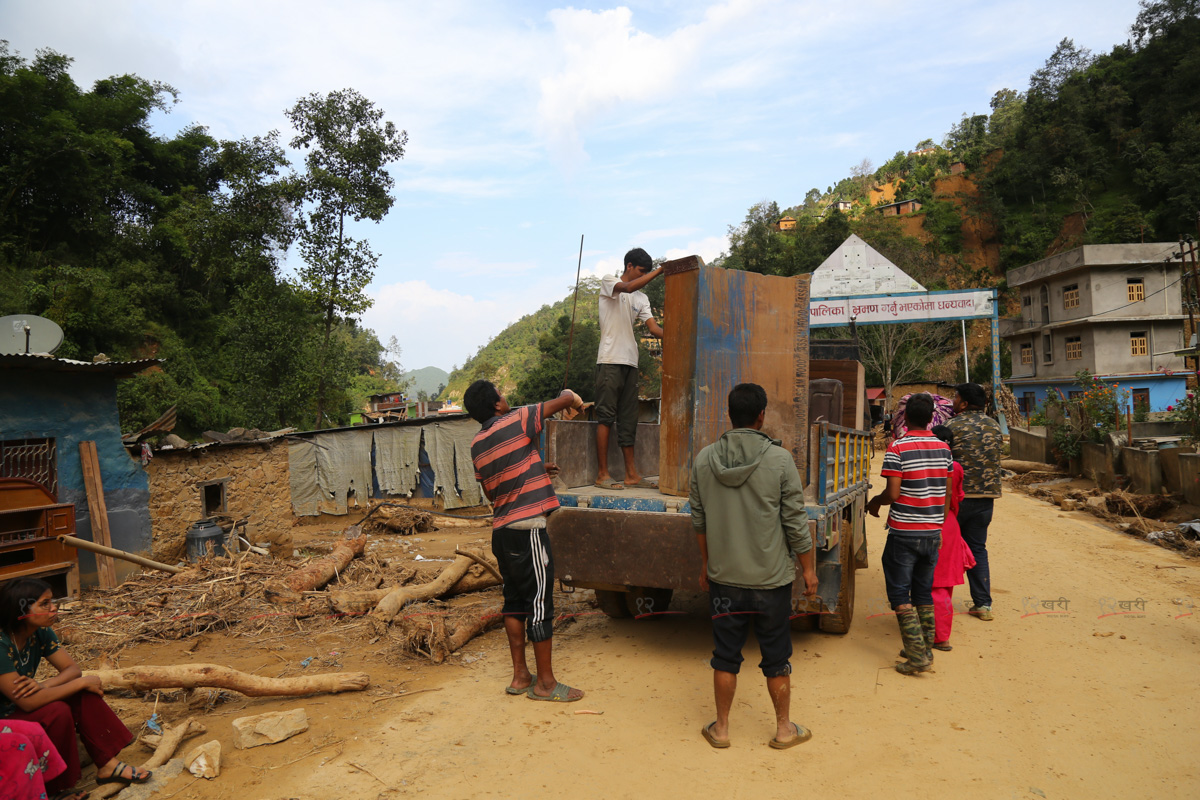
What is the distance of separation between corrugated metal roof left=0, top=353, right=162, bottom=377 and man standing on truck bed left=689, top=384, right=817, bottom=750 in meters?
6.59

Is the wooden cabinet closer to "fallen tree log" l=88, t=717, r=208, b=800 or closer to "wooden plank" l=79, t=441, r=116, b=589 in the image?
"wooden plank" l=79, t=441, r=116, b=589

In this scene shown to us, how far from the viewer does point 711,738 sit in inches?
128

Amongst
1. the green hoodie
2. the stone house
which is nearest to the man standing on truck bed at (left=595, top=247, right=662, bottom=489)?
the green hoodie

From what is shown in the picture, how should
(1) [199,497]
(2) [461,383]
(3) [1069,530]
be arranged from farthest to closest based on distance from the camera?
1. (2) [461,383]
2. (1) [199,497]
3. (3) [1069,530]

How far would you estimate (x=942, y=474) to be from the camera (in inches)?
170

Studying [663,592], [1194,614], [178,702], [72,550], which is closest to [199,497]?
[72,550]

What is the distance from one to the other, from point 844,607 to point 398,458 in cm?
1382

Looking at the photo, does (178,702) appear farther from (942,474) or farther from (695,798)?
(942,474)

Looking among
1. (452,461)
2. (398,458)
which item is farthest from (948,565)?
(398,458)

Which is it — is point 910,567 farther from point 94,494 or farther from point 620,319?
point 94,494

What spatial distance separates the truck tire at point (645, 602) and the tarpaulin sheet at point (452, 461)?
Answer: 12.2 metres

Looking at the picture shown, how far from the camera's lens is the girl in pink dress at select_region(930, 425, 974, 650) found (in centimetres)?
456

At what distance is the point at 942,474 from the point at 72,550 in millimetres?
8677

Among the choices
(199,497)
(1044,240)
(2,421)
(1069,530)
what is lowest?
(1069,530)
